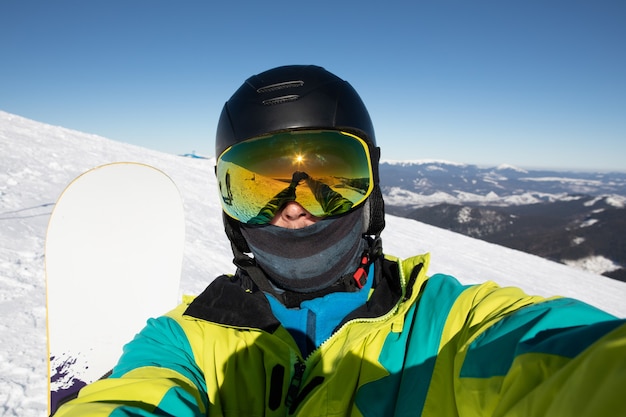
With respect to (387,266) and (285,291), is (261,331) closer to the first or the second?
(285,291)

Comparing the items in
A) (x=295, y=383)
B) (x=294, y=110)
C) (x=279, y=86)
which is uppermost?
(x=279, y=86)

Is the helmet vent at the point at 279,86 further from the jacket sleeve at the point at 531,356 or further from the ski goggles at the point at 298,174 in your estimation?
the jacket sleeve at the point at 531,356

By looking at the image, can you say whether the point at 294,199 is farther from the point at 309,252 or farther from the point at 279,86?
the point at 279,86

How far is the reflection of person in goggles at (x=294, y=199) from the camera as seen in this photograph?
1.78 meters

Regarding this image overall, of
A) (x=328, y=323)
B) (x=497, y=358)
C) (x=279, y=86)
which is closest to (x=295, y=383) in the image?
(x=328, y=323)

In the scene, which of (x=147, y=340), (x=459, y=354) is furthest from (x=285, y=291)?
(x=459, y=354)

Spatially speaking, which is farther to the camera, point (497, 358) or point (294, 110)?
point (294, 110)

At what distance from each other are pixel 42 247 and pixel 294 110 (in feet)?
15.6

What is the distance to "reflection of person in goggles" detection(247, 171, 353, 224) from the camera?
70.2 inches

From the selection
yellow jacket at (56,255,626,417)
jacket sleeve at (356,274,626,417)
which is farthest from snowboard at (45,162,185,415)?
jacket sleeve at (356,274,626,417)

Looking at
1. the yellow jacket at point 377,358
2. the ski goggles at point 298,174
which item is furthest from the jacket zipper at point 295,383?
the ski goggles at point 298,174

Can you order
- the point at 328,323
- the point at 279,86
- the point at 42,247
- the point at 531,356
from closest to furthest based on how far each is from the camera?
the point at 531,356
the point at 328,323
the point at 279,86
the point at 42,247

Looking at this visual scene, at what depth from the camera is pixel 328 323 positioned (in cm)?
150

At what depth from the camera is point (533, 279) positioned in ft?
27.9
